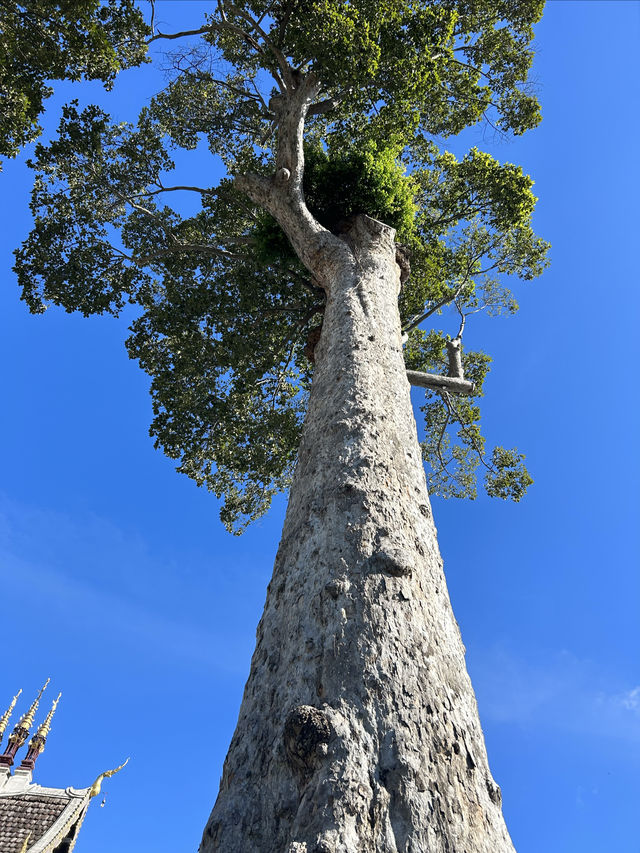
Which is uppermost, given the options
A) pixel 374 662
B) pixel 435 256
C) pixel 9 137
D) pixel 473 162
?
pixel 473 162

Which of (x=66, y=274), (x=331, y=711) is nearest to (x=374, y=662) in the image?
(x=331, y=711)

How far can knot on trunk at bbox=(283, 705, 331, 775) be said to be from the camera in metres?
1.98

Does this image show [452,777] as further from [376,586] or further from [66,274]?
[66,274]

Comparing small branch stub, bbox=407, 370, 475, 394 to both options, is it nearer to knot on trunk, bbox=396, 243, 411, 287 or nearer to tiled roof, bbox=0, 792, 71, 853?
knot on trunk, bbox=396, 243, 411, 287

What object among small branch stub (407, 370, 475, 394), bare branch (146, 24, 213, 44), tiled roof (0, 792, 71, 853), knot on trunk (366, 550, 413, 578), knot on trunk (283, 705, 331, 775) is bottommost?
tiled roof (0, 792, 71, 853)

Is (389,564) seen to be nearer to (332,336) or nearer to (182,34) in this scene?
(332,336)

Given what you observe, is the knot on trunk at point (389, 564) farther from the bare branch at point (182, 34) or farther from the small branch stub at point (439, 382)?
the bare branch at point (182, 34)

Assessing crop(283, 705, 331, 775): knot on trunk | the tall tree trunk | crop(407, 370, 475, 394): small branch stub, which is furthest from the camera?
crop(407, 370, 475, 394): small branch stub

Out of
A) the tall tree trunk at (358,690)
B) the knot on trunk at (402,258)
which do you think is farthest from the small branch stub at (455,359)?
the tall tree trunk at (358,690)

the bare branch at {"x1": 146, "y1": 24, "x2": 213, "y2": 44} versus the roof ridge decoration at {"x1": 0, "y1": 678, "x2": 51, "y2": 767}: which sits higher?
the bare branch at {"x1": 146, "y1": 24, "x2": 213, "y2": 44}

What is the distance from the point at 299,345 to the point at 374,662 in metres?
9.99

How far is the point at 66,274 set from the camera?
10.4 meters

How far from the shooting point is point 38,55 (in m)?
7.88

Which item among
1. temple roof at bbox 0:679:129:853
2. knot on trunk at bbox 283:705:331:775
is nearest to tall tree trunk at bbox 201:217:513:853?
knot on trunk at bbox 283:705:331:775
